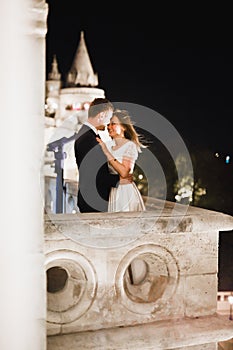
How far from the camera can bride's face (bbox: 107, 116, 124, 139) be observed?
3.75 m

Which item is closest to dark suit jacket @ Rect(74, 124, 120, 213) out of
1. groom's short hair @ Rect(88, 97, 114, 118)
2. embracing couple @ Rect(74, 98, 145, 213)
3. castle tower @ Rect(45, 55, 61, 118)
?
embracing couple @ Rect(74, 98, 145, 213)

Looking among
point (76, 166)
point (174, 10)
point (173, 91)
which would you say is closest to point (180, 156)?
point (174, 10)

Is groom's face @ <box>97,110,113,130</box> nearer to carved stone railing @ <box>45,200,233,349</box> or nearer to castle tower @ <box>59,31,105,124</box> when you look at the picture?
carved stone railing @ <box>45,200,233,349</box>

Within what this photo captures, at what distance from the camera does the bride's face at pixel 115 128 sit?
12.3ft

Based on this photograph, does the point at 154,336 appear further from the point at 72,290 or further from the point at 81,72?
the point at 81,72

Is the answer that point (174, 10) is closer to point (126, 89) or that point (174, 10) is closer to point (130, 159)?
point (126, 89)

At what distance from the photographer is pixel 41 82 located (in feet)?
8.72

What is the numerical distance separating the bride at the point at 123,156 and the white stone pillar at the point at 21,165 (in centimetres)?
104

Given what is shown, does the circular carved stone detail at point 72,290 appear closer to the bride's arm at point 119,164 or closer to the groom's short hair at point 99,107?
the bride's arm at point 119,164

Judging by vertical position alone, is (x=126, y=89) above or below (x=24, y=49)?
above

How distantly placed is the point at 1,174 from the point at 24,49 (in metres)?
0.59

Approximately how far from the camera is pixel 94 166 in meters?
3.75

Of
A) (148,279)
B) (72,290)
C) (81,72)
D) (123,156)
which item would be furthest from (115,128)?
(81,72)

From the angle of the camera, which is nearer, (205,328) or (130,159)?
(205,328)
